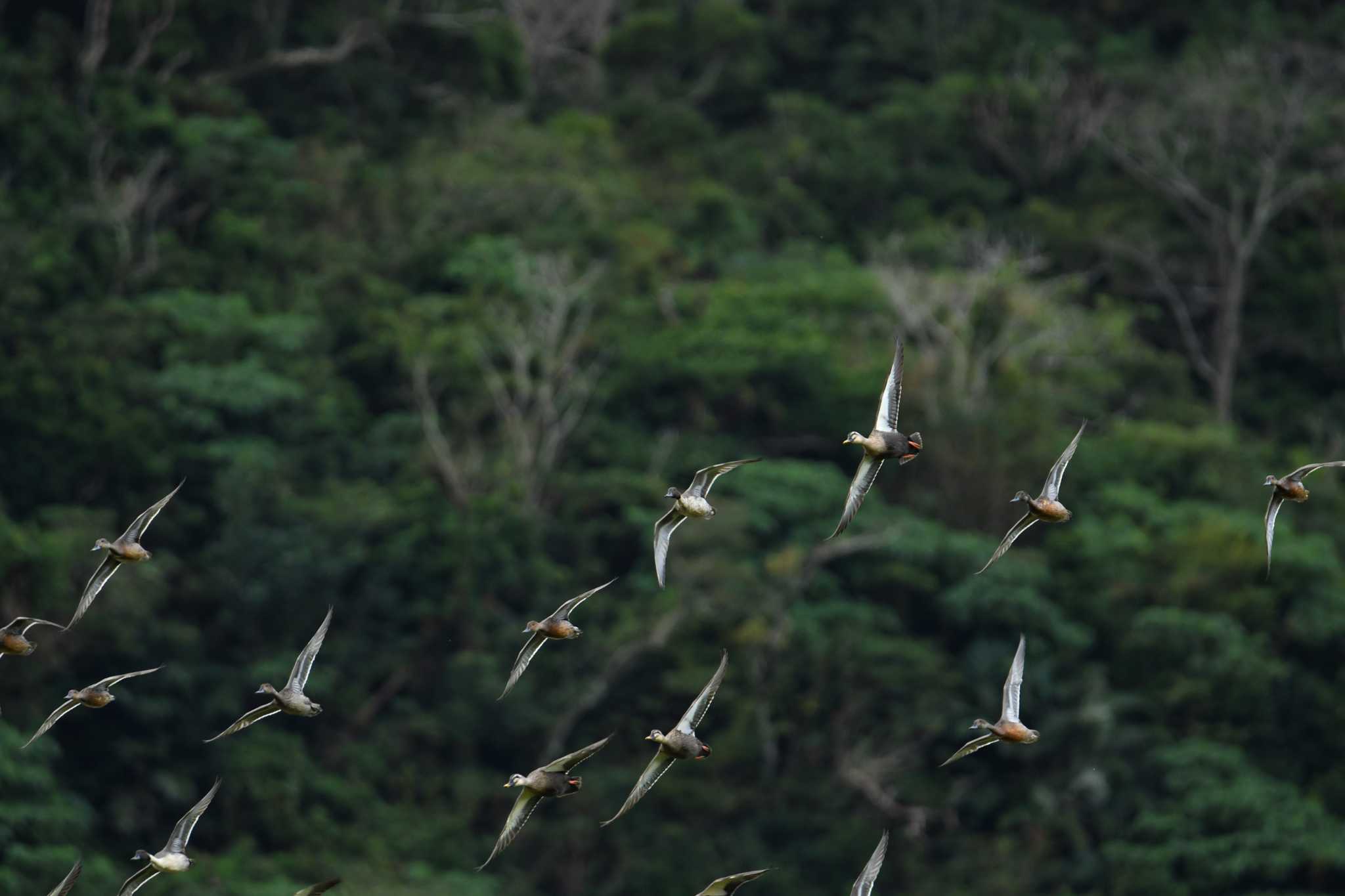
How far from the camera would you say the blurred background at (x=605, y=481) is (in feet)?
115

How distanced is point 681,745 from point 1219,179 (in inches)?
1334

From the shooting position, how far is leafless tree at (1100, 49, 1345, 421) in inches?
1902

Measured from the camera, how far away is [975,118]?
5059 cm

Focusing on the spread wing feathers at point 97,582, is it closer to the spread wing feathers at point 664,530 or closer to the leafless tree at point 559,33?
the spread wing feathers at point 664,530

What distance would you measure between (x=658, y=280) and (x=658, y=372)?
290 centimetres

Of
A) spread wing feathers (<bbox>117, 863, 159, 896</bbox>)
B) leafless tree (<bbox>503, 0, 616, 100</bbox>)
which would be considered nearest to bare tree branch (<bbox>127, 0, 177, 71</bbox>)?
leafless tree (<bbox>503, 0, 616, 100</bbox>)

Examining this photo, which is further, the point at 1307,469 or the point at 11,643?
the point at 11,643

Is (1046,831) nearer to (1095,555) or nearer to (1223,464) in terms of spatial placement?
(1095,555)

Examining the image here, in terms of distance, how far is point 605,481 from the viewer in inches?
1547

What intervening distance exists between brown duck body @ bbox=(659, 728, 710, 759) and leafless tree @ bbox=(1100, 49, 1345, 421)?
32101mm

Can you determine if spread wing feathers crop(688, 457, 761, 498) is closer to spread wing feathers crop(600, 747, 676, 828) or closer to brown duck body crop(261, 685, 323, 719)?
spread wing feathers crop(600, 747, 676, 828)

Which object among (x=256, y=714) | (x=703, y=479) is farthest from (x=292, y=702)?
(x=703, y=479)

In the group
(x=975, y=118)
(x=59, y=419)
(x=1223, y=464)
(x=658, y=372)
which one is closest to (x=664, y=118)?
(x=975, y=118)

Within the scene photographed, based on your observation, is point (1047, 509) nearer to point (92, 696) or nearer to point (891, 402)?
point (891, 402)
